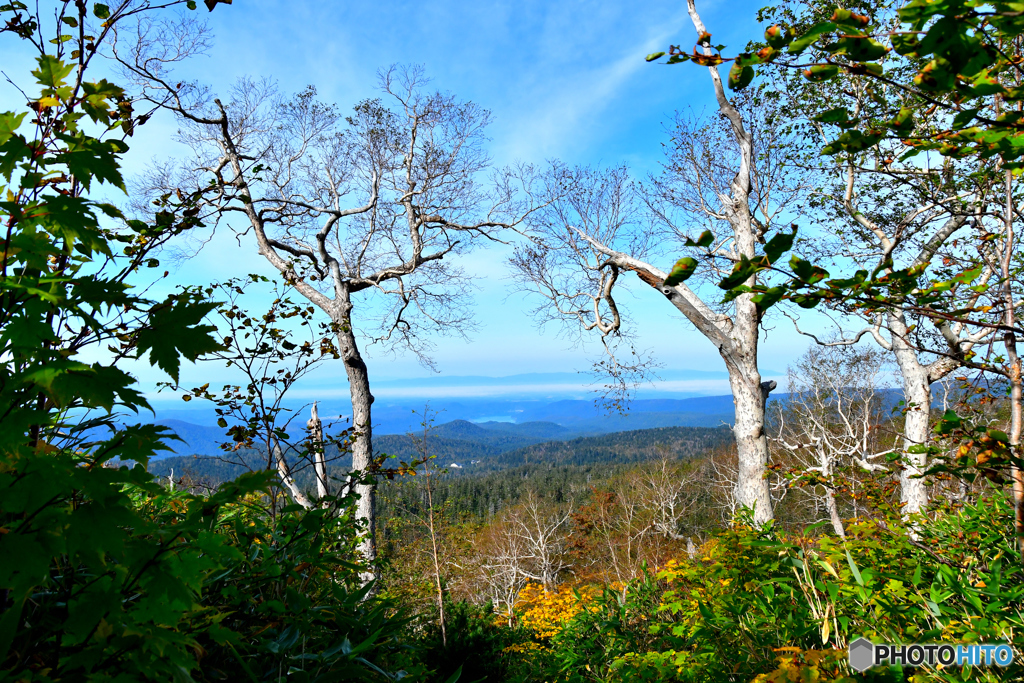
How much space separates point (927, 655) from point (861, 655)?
0.28 meters

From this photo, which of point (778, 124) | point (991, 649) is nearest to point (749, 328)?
point (778, 124)

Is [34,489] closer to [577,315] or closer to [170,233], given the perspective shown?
[170,233]

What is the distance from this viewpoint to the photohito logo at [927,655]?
170cm

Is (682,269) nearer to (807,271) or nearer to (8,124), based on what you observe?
(807,271)

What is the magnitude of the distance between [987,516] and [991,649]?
1.75m

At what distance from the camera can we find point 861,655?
1767 mm

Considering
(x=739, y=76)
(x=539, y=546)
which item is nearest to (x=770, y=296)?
(x=739, y=76)

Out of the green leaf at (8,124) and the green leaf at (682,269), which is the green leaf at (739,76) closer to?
the green leaf at (682,269)

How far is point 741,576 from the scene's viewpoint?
2.74 m

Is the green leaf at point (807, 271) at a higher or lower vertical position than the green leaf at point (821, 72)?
lower

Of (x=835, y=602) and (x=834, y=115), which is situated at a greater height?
(x=834, y=115)

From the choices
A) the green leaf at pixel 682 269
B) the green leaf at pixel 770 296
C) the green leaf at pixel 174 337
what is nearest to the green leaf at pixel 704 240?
the green leaf at pixel 682 269

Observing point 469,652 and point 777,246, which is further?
point 469,652

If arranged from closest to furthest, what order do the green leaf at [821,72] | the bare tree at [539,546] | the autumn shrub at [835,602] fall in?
the green leaf at [821,72], the autumn shrub at [835,602], the bare tree at [539,546]
